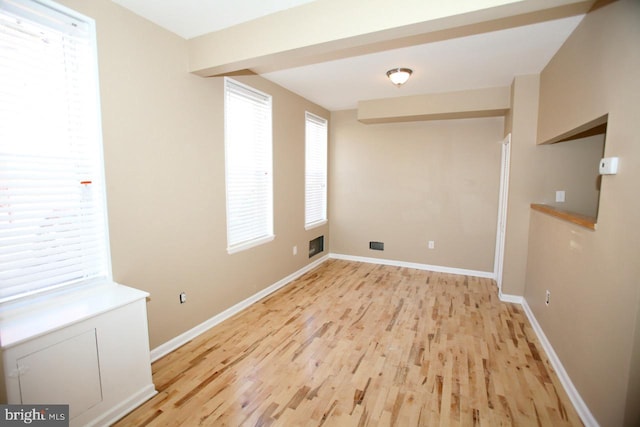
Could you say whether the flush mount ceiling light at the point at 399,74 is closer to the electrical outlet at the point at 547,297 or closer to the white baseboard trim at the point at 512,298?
the electrical outlet at the point at 547,297

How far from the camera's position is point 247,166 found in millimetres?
3613

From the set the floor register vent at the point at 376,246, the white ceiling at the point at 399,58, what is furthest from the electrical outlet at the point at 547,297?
the floor register vent at the point at 376,246

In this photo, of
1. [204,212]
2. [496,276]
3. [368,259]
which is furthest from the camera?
[368,259]

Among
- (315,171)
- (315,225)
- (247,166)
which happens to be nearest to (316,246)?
(315,225)

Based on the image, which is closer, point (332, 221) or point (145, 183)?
point (145, 183)

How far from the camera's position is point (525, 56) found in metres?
3.02

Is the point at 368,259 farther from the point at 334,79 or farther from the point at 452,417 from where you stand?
the point at 452,417

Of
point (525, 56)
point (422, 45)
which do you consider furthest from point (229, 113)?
point (525, 56)

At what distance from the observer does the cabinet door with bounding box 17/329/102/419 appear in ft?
5.11

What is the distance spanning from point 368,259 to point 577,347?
144 inches

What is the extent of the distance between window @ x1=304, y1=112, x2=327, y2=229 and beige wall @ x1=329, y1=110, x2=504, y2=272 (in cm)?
26

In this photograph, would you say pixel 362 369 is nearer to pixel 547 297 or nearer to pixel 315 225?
pixel 547 297

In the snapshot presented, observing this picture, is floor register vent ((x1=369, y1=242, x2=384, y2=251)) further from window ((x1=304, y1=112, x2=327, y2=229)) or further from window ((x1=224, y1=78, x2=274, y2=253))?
window ((x1=224, y1=78, x2=274, y2=253))

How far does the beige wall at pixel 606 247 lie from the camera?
1563mm
